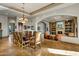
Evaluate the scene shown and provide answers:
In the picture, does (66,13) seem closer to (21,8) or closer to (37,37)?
(37,37)

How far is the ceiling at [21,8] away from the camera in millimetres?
3287

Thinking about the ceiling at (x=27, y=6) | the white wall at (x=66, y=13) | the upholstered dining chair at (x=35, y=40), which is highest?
the ceiling at (x=27, y=6)

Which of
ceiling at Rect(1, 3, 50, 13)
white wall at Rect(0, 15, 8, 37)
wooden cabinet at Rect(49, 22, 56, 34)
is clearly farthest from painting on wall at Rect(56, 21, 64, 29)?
white wall at Rect(0, 15, 8, 37)

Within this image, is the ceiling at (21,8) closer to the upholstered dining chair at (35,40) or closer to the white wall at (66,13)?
the white wall at (66,13)

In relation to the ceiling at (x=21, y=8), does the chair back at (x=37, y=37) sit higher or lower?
lower

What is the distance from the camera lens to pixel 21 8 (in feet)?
11.1

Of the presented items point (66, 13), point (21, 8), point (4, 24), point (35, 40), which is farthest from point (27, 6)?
point (66, 13)

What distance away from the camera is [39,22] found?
3555mm

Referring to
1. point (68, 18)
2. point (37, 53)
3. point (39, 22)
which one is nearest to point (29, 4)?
point (39, 22)

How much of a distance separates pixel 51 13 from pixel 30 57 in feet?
4.59

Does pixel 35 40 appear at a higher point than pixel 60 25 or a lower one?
lower

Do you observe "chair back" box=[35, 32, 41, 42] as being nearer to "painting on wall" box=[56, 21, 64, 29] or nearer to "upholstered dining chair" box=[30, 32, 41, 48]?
"upholstered dining chair" box=[30, 32, 41, 48]

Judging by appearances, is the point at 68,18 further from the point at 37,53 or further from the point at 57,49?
the point at 37,53

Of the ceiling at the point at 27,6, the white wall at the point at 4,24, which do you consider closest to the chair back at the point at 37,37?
the ceiling at the point at 27,6
